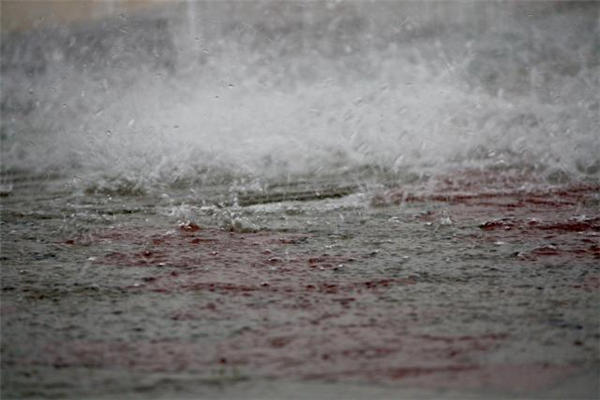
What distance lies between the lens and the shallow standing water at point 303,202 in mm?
1571

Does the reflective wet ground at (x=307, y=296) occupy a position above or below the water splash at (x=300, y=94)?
below

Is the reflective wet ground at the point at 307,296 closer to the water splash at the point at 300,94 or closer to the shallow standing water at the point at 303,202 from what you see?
the shallow standing water at the point at 303,202

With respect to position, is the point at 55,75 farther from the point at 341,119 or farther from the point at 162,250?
the point at 162,250

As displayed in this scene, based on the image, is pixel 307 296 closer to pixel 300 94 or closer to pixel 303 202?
pixel 303 202

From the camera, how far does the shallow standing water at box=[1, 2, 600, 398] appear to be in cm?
157

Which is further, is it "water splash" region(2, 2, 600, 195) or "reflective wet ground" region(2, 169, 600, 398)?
"water splash" region(2, 2, 600, 195)

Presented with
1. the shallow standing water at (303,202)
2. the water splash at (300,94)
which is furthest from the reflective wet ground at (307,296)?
the water splash at (300,94)

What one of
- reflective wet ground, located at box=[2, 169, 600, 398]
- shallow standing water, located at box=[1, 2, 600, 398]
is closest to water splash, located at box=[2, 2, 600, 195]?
shallow standing water, located at box=[1, 2, 600, 398]

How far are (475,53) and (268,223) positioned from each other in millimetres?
3250

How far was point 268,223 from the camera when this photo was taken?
9.11 ft

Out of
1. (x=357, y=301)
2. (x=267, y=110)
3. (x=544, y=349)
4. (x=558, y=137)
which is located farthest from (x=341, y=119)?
(x=544, y=349)

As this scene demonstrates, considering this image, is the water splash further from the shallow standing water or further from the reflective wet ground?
the reflective wet ground

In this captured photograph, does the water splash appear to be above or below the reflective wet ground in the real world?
above

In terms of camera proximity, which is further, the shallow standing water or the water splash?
the water splash
